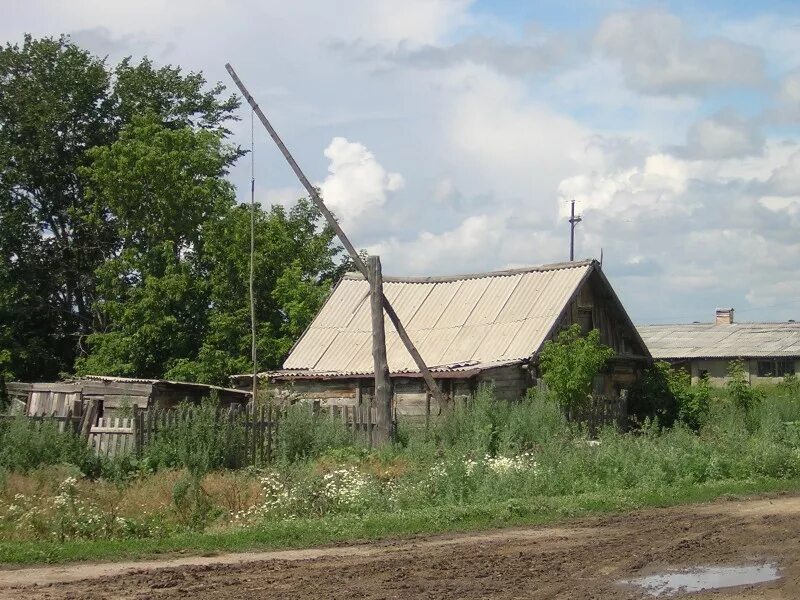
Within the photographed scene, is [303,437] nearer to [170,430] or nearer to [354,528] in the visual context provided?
[170,430]

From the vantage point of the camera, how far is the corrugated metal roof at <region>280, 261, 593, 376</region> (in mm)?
28844

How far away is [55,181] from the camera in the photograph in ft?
138

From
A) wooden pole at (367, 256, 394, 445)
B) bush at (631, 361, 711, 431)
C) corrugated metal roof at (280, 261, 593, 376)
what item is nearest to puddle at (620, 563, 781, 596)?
wooden pole at (367, 256, 394, 445)

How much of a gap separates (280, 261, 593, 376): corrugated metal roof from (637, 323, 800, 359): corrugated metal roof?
2765cm

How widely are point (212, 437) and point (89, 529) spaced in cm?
532

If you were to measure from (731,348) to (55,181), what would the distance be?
3389 cm

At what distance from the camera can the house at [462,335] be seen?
91.9 ft

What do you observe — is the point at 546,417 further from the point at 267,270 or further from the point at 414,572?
the point at 267,270

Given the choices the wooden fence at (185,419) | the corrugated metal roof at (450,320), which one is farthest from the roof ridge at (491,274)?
the wooden fence at (185,419)

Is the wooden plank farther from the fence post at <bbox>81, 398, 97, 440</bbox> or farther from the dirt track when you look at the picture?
the dirt track

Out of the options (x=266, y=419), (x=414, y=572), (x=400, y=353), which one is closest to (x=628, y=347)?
(x=400, y=353)

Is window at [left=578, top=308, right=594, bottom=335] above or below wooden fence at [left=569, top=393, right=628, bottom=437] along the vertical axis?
above

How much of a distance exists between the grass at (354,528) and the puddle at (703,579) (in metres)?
3.69

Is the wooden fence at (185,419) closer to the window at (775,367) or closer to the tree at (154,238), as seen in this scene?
the tree at (154,238)
